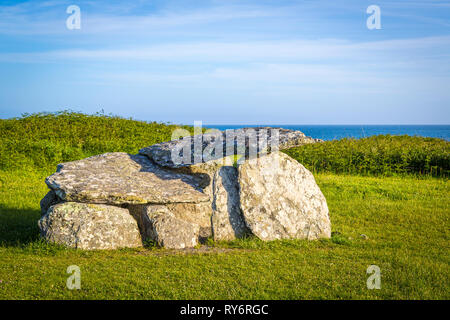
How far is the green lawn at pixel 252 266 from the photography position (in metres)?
6.24

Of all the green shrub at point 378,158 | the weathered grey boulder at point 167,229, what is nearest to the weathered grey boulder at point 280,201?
the weathered grey boulder at point 167,229

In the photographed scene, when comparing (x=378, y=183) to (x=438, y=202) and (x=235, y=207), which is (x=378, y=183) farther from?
(x=235, y=207)

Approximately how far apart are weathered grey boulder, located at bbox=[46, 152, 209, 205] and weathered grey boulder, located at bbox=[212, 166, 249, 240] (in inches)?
18.3

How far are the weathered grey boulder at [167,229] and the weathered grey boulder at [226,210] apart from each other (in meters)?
0.54

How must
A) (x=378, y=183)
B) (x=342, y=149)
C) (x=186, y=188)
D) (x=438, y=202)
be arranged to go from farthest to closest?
(x=342, y=149) < (x=378, y=183) < (x=438, y=202) < (x=186, y=188)

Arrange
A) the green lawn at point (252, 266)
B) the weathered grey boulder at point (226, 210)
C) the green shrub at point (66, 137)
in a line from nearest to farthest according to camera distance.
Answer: the green lawn at point (252, 266) < the weathered grey boulder at point (226, 210) < the green shrub at point (66, 137)

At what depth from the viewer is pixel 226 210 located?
8.69m

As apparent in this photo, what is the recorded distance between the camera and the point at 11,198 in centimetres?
1268

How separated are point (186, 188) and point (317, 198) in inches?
121

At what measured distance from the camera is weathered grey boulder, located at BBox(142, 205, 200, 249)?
8336 millimetres

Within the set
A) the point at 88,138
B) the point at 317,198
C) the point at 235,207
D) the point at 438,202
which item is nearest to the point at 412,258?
the point at 317,198

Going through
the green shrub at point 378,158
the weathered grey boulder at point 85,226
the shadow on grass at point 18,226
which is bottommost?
the shadow on grass at point 18,226

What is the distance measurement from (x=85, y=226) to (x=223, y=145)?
11.5 feet

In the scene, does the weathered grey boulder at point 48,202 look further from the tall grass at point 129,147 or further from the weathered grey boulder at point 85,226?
the tall grass at point 129,147
